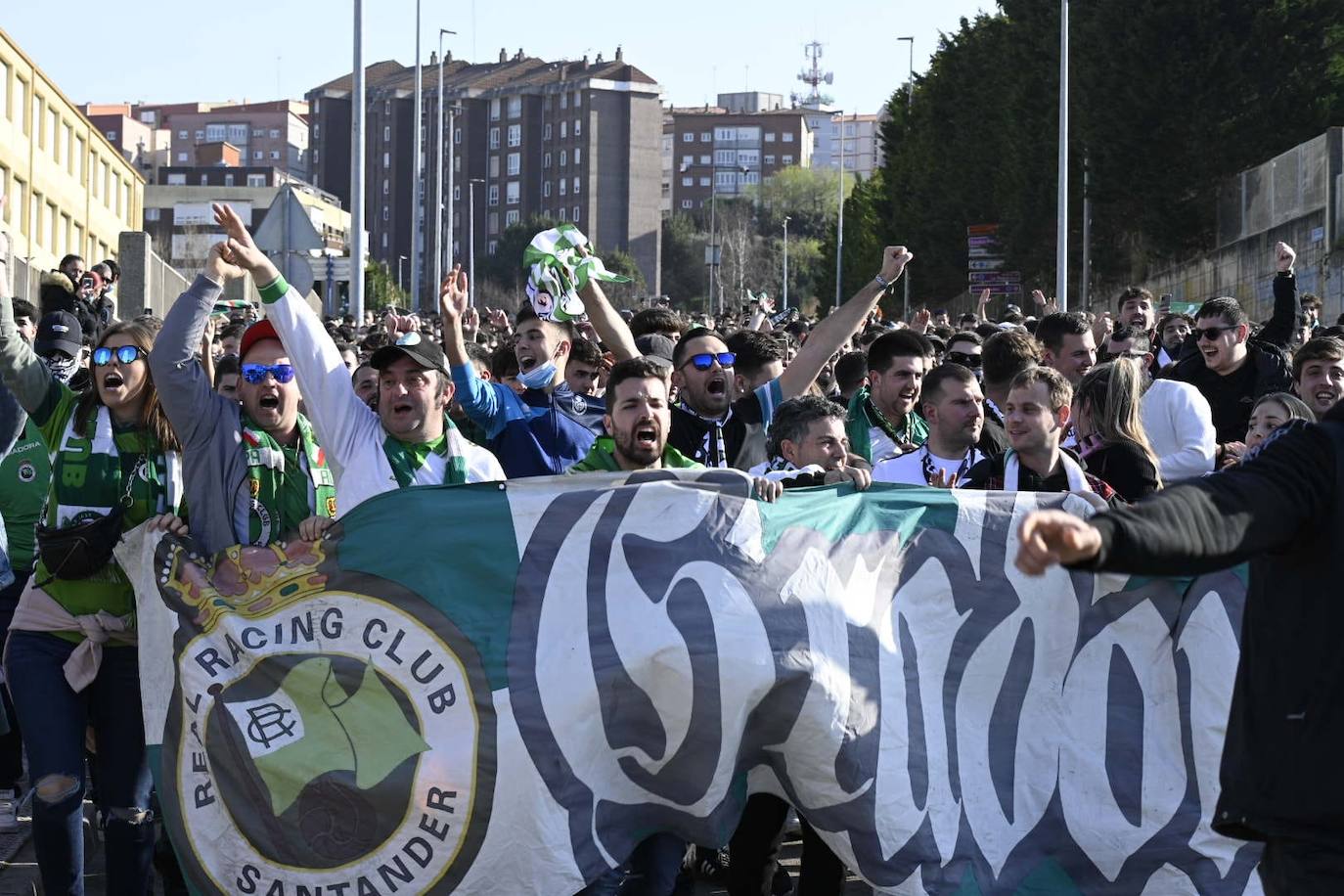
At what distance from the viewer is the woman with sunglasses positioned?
5.82 meters

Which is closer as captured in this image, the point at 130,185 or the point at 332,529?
the point at 332,529

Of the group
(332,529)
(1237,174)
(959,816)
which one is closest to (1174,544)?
(959,816)

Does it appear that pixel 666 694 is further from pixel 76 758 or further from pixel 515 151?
pixel 515 151

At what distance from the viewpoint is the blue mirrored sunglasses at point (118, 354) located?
19.7ft

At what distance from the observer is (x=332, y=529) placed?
5797 millimetres

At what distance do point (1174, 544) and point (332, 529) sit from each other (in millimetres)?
3144

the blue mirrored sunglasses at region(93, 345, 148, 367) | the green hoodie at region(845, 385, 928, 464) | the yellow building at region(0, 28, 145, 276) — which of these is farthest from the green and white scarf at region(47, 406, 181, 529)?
the yellow building at region(0, 28, 145, 276)

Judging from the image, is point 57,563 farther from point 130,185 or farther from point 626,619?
point 130,185

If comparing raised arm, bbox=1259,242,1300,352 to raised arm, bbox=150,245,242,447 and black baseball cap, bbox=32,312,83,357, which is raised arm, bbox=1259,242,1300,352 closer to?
black baseball cap, bbox=32,312,83,357

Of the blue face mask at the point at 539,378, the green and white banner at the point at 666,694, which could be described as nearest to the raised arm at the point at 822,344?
the blue face mask at the point at 539,378

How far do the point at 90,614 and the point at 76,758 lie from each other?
1.44 feet

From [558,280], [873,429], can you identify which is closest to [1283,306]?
[873,429]

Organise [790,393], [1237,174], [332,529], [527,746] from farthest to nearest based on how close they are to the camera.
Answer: [1237,174]
[790,393]
[332,529]
[527,746]

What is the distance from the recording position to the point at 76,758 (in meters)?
5.81
